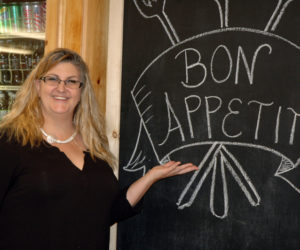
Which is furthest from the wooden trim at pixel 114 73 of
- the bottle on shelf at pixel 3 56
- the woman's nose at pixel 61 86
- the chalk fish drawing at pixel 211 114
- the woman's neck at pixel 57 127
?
the bottle on shelf at pixel 3 56

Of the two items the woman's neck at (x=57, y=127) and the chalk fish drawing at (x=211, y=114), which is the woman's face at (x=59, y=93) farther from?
the chalk fish drawing at (x=211, y=114)

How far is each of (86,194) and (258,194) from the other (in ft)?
2.60

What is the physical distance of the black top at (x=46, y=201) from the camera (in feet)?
4.98

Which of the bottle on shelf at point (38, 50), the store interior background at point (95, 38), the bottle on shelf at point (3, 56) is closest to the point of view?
the store interior background at point (95, 38)

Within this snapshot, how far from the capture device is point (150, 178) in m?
1.82

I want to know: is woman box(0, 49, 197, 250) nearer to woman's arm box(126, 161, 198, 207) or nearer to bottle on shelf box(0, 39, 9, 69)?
woman's arm box(126, 161, 198, 207)

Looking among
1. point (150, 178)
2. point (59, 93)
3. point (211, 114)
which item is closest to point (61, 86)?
point (59, 93)

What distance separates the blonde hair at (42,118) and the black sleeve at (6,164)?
0.05 meters

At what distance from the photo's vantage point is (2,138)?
1565 mm

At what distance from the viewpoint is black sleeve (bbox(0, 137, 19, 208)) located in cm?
Answer: 150

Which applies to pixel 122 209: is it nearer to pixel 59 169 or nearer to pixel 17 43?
pixel 59 169

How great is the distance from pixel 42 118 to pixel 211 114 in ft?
2.62

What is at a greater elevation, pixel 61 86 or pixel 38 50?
pixel 38 50

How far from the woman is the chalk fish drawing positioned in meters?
0.14
